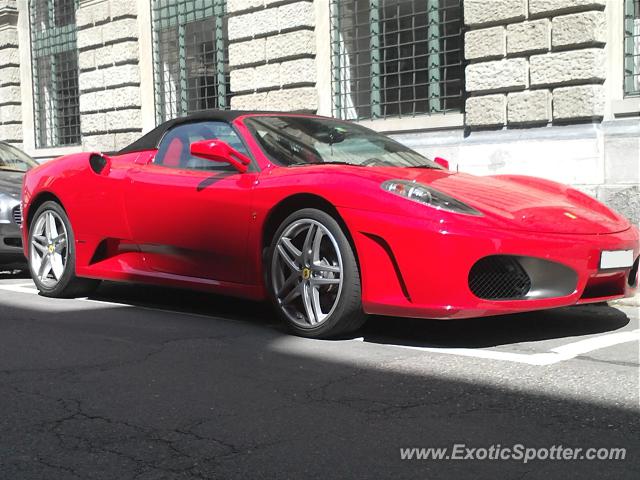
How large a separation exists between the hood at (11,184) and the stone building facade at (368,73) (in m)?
5.10

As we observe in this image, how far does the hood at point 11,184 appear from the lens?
347 inches

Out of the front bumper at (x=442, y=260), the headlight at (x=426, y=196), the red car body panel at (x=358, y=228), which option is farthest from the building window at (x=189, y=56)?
the front bumper at (x=442, y=260)

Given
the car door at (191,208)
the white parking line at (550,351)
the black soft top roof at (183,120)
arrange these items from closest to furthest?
the white parking line at (550,351), the car door at (191,208), the black soft top roof at (183,120)

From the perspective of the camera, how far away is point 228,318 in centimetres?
602

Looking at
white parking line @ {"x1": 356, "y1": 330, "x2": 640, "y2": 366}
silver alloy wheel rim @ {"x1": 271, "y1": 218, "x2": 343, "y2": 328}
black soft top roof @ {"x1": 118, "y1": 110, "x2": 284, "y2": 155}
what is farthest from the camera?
black soft top roof @ {"x1": 118, "y1": 110, "x2": 284, "y2": 155}

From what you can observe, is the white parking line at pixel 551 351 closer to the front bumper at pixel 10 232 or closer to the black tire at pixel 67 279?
the black tire at pixel 67 279

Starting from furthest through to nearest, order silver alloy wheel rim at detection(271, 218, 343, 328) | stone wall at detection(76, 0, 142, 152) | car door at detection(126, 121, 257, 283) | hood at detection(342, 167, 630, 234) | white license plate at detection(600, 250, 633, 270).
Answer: stone wall at detection(76, 0, 142, 152) → car door at detection(126, 121, 257, 283) → silver alloy wheel rim at detection(271, 218, 343, 328) → white license plate at detection(600, 250, 633, 270) → hood at detection(342, 167, 630, 234)

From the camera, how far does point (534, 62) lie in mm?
10672

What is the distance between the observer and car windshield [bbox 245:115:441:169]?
18.7ft

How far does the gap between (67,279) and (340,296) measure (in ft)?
8.95

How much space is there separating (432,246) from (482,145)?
6.76 meters

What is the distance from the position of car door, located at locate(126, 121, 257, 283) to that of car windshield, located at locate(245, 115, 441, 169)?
0.67ft

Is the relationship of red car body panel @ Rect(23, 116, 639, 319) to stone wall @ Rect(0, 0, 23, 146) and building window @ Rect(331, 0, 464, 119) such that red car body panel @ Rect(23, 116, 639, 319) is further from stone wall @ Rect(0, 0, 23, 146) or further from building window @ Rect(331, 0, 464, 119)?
stone wall @ Rect(0, 0, 23, 146)

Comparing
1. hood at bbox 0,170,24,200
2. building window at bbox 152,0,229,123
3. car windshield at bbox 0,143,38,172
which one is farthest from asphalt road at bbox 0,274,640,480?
building window at bbox 152,0,229,123
